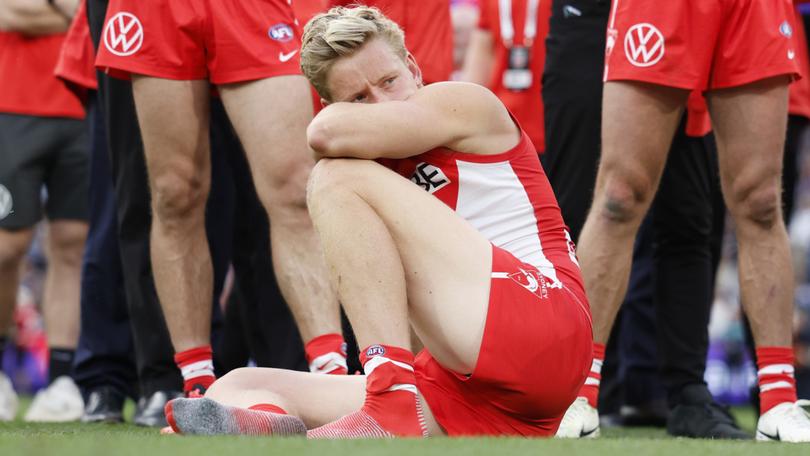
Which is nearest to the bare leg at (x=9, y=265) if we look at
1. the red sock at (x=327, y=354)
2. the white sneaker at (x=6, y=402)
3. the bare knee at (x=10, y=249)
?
the bare knee at (x=10, y=249)

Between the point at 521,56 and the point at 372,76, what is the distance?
3.28 m

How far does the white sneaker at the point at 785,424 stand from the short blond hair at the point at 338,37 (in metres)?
1.61

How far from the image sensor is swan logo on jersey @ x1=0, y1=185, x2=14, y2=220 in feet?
19.3

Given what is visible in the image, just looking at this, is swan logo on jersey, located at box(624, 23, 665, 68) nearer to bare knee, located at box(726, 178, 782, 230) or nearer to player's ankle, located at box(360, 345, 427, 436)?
bare knee, located at box(726, 178, 782, 230)

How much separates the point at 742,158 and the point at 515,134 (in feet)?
3.61

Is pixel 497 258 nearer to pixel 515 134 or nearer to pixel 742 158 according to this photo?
pixel 515 134

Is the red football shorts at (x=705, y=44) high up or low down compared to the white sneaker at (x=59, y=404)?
up

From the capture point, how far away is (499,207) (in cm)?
339

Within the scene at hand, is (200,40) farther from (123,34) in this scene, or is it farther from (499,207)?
(499,207)

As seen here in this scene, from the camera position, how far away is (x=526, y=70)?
21.5ft

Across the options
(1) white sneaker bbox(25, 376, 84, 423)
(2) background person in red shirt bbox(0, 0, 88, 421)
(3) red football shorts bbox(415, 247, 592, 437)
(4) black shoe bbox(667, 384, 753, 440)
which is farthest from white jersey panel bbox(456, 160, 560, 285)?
(2) background person in red shirt bbox(0, 0, 88, 421)

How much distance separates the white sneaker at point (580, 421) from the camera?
4035 mm

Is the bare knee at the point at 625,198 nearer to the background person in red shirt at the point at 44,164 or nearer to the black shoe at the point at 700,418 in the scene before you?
the black shoe at the point at 700,418

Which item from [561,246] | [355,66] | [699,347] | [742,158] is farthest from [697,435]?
[355,66]
